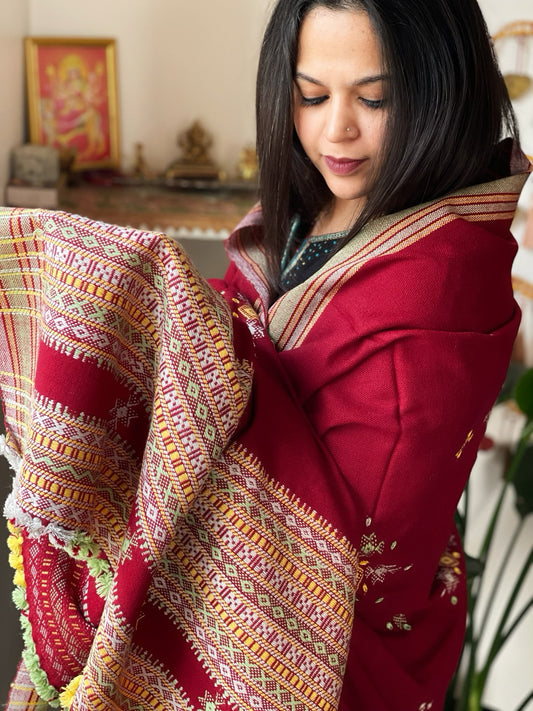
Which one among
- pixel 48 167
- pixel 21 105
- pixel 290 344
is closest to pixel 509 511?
pixel 290 344

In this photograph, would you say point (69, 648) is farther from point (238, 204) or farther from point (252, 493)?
point (238, 204)

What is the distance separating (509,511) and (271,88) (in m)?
1.46

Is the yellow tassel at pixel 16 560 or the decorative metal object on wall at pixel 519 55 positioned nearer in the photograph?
the yellow tassel at pixel 16 560

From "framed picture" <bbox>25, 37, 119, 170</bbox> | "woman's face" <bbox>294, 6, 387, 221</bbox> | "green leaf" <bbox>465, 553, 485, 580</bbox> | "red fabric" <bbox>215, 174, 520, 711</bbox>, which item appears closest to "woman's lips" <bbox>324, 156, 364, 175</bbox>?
"woman's face" <bbox>294, 6, 387, 221</bbox>

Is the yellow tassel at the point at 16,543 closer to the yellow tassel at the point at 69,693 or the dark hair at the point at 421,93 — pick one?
the yellow tassel at the point at 69,693

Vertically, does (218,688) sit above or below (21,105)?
below

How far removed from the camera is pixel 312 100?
80cm

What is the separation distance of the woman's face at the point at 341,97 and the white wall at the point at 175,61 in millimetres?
1750

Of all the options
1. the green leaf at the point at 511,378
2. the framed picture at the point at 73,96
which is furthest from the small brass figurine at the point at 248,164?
the green leaf at the point at 511,378

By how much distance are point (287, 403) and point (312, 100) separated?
31 centimetres

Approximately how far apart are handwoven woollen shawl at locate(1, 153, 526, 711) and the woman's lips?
70mm

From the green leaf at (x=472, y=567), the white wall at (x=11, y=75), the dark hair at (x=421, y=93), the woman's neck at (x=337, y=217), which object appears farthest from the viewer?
the white wall at (x=11, y=75)

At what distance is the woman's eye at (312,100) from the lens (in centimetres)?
79

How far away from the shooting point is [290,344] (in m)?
0.78
